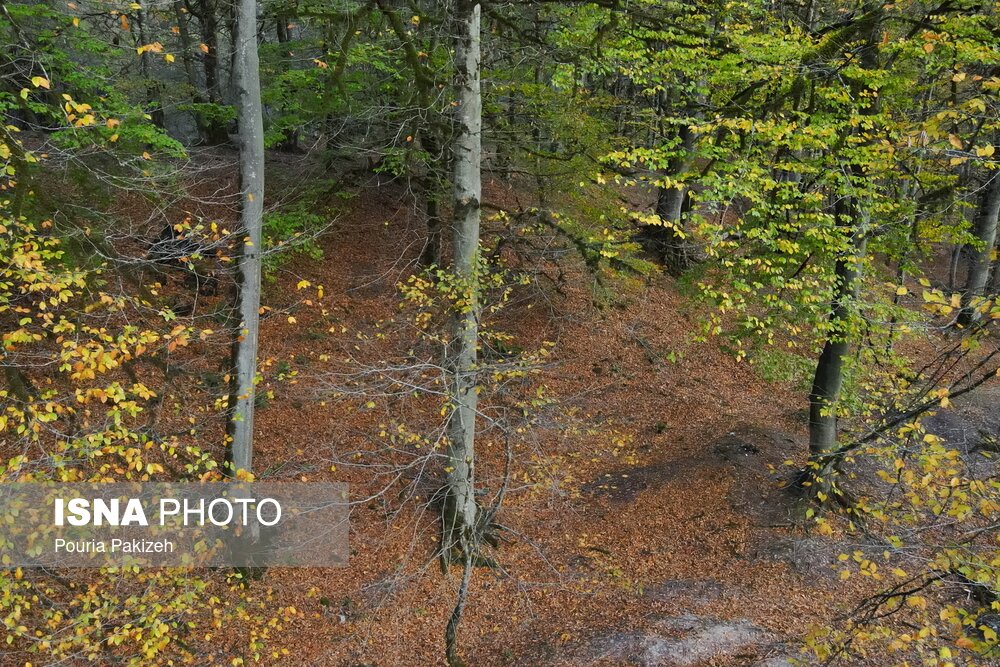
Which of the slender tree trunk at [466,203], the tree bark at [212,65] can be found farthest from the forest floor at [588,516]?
the tree bark at [212,65]

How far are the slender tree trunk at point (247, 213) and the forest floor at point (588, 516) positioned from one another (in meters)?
1.26

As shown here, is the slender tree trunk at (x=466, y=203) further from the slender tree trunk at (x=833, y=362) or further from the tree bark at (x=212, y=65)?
the tree bark at (x=212, y=65)

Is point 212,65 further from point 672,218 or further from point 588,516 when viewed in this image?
point 588,516

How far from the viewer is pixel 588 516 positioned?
Result: 38.5 ft

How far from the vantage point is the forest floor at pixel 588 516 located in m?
8.89

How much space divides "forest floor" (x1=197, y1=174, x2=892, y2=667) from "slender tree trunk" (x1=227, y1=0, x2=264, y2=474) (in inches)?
49.5

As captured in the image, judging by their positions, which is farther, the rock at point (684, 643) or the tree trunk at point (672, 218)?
the tree trunk at point (672, 218)

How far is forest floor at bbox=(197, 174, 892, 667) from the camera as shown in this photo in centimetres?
889

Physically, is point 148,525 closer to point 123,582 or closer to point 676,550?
point 123,582

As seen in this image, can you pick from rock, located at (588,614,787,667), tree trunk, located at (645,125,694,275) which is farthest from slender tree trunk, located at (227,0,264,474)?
tree trunk, located at (645,125,694,275)

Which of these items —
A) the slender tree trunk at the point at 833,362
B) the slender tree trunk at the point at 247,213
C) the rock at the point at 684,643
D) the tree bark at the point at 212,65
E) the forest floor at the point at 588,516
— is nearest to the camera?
the slender tree trunk at the point at 247,213

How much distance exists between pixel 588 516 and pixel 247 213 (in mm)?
8008

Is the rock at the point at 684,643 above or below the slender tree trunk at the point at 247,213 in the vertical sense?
below

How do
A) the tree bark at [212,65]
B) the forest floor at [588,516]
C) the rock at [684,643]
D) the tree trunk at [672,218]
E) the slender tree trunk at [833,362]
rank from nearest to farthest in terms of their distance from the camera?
the rock at [684,643] < the forest floor at [588,516] < the slender tree trunk at [833,362] < the tree bark at [212,65] < the tree trunk at [672,218]
